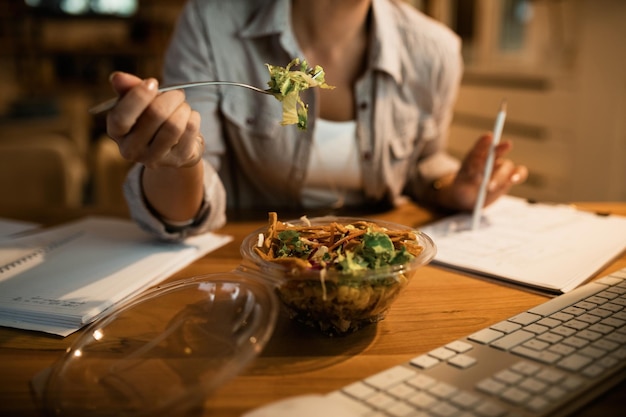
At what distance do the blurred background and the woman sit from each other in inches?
21.0

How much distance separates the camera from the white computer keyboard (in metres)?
0.55

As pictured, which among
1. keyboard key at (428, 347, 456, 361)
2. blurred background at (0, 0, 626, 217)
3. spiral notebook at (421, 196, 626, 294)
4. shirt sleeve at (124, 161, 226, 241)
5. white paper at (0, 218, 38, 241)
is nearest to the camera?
keyboard key at (428, 347, 456, 361)

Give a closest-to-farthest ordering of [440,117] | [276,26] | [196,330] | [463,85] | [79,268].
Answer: [196,330], [79,268], [276,26], [440,117], [463,85]

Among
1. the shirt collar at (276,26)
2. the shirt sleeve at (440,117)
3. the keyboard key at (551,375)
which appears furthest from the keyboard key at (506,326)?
the shirt collar at (276,26)

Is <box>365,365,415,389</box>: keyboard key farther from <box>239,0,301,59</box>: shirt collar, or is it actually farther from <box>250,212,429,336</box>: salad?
<box>239,0,301,59</box>: shirt collar

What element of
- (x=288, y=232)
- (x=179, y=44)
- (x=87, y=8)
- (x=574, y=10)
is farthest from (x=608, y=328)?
(x=87, y=8)

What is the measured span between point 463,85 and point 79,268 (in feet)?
9.91

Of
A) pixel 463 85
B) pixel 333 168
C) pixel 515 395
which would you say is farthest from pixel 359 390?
pixel 463 85

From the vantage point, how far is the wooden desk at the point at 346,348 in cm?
59

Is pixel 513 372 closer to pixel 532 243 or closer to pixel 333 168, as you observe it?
pixel 532 243

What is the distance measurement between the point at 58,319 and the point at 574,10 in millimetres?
2764

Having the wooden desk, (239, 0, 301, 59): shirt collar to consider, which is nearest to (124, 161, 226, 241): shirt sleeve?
the wooden desk

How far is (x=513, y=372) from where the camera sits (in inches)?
23.5

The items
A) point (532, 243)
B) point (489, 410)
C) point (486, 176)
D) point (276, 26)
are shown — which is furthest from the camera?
point (276, 26)
